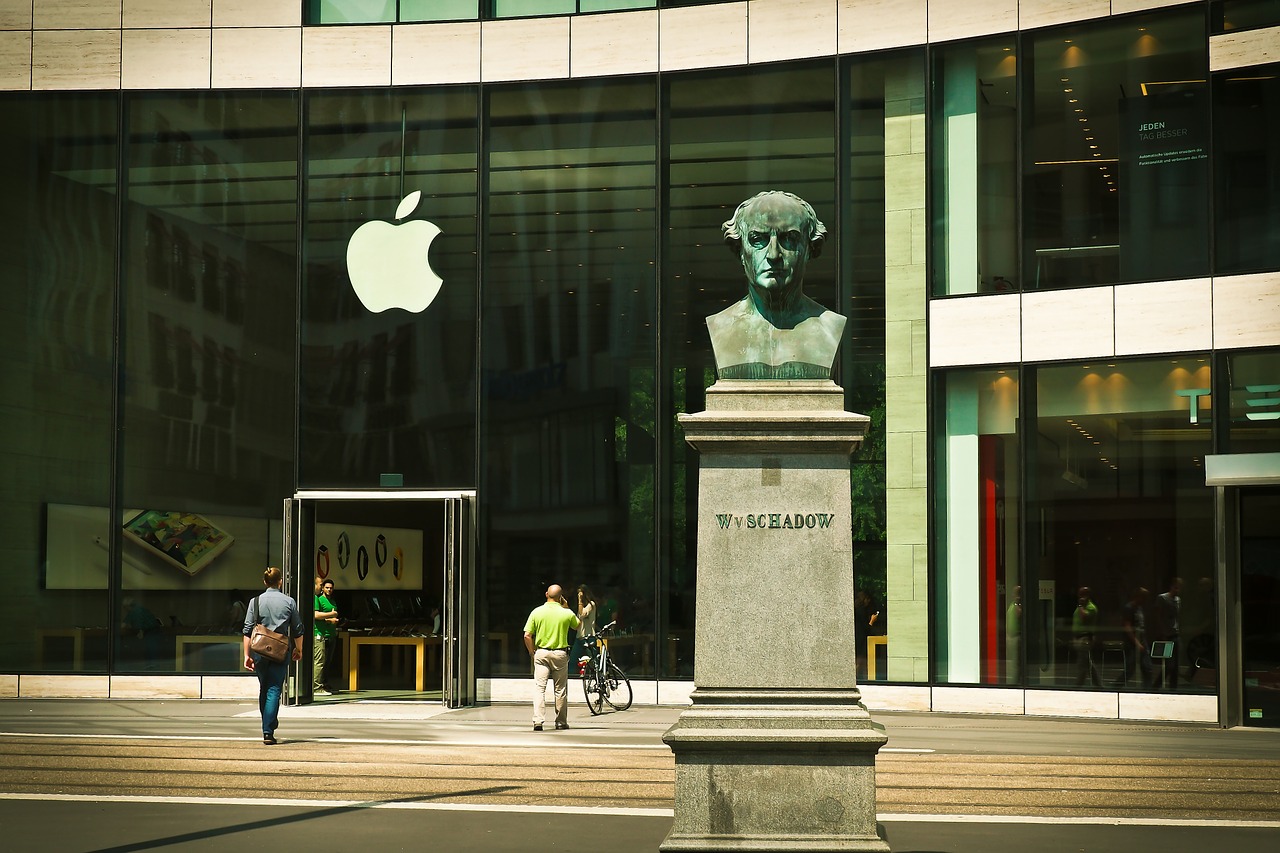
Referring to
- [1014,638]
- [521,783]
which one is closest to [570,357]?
[1014,638]

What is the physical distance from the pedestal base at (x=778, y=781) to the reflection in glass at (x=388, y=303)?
517 inches

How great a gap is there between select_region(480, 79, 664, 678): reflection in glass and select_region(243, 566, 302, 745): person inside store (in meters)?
5.26

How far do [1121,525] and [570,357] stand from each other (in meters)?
7.92

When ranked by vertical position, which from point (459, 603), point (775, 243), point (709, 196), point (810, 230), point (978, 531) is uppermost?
point (709, 196)

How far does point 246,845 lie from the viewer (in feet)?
32.6

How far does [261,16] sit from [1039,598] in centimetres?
1414

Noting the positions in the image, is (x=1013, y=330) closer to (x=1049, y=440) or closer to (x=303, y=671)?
(x=1049, y=440)

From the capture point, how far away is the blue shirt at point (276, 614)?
54.1 feet

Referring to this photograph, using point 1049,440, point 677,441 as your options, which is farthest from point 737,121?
point 1049,440

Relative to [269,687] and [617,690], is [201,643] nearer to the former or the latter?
[617,690]

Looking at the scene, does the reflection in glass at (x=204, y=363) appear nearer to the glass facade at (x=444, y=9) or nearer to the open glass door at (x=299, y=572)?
the open glass door at (x=299, y=572)

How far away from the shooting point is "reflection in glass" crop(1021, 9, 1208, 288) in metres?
19.5

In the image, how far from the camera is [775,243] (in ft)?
31.4

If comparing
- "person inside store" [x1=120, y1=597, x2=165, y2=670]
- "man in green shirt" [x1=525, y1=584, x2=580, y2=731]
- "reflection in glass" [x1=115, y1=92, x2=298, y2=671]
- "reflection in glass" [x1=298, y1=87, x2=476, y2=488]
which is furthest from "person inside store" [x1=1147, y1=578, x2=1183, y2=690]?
"person inside store" [x1=120, y1=597, x2=165, y2=670]
